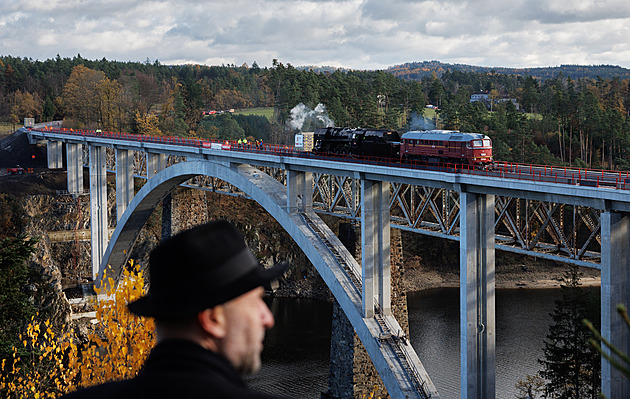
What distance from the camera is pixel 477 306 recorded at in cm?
2456

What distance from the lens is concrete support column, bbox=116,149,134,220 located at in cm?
5594

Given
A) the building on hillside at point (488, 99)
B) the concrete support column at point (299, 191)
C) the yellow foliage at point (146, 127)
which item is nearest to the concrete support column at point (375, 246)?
the concrete support column at point (299, 191)

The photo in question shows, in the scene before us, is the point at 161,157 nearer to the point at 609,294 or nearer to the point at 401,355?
the point at 401,355

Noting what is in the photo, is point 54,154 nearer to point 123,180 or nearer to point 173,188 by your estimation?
point 123,180

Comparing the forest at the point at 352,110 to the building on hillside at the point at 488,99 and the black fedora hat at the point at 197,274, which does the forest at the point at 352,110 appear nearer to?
the building on hillside at the point at 488,99

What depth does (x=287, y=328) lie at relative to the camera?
58.0m

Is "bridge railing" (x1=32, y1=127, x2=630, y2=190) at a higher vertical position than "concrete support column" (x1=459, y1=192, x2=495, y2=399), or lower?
higher

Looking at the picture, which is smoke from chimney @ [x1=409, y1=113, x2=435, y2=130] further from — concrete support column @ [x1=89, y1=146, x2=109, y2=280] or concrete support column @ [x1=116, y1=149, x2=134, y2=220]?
concrete support column @ [x1=116, y1=149, x2=134, y2=220]

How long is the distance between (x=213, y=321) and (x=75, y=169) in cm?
6870

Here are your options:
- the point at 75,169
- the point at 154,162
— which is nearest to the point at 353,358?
the point at 154,162

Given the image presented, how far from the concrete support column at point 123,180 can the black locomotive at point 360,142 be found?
2253 centimetres

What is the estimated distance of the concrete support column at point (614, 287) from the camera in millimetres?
19375

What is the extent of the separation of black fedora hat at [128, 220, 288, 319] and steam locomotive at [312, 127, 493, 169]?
1046 inches

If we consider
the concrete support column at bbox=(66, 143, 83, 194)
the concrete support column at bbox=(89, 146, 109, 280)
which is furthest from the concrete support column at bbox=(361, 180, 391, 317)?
the concrete support column at bbox=(66, 143, 83, 194)
